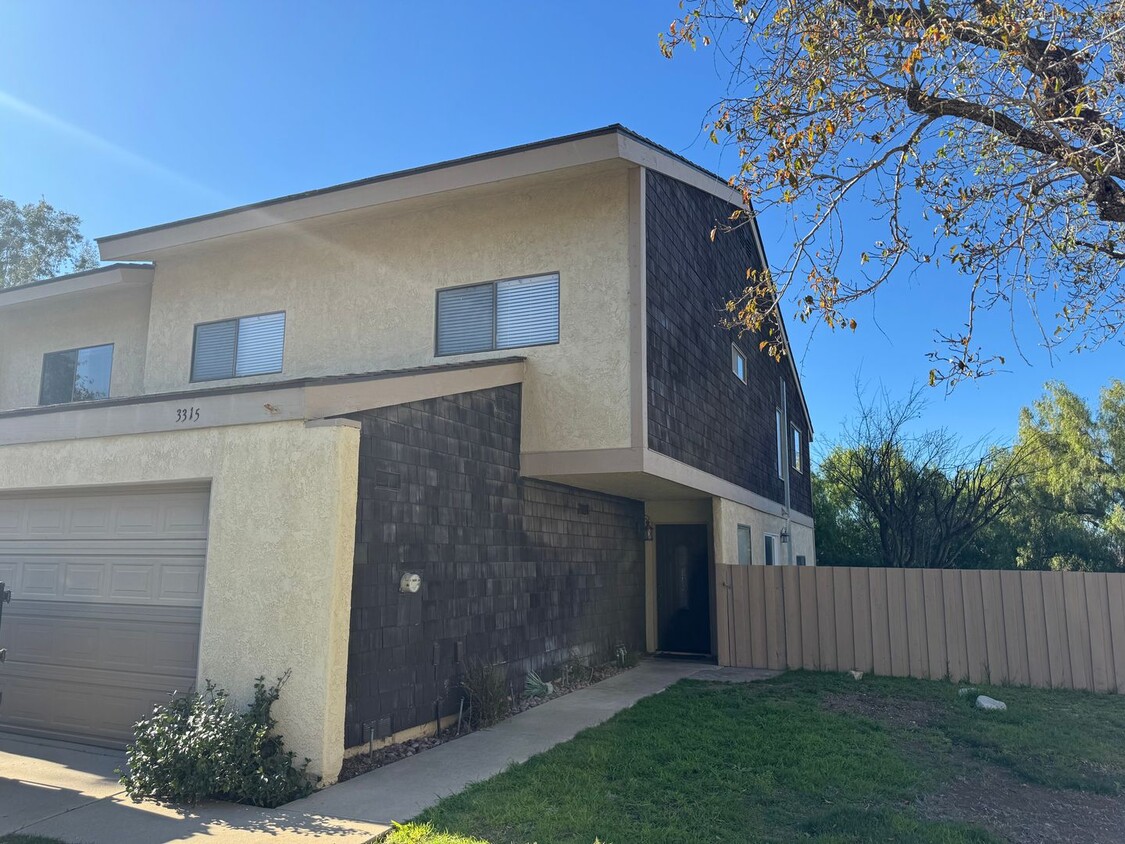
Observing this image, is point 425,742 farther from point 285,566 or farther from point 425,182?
point 425,182

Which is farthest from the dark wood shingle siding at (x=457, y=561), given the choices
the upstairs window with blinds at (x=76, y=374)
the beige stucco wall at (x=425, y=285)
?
the upstairs window with blinds at (x=76, y=374)

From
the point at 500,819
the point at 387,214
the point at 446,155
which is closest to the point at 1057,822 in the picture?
the point at 500,819

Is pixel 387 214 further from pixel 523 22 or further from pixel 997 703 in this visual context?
pixel 997 703

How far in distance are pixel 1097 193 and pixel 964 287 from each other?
1408mm

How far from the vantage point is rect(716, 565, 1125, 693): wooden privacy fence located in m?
10.3

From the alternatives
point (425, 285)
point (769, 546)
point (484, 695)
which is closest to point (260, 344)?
point (425, 285)

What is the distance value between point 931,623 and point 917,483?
7699 millimetres

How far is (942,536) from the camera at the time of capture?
57.5 ft

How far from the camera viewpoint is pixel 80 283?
42.2 feet

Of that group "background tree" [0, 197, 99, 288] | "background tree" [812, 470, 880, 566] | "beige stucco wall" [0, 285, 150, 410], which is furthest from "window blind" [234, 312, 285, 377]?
"background tree" [0, 197, 99, 288]

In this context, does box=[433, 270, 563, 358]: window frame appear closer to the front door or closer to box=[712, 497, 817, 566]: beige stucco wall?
box=[712, 497, 817, 566]: beige stucco wall

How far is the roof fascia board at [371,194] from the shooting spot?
360 inches

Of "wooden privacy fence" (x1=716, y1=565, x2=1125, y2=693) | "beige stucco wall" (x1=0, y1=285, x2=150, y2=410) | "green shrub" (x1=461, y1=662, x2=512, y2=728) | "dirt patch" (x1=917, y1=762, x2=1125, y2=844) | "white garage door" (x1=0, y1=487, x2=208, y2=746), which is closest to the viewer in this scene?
"dirt patch" (x1=917, y1=762, x2=1125, y2=844)

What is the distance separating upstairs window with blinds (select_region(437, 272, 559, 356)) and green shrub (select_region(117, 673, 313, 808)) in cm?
536
